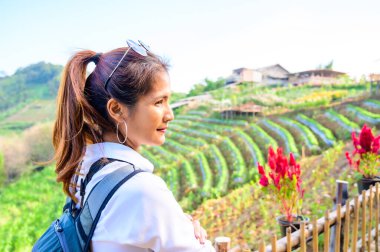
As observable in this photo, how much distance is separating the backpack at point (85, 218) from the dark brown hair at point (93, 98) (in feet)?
0.27

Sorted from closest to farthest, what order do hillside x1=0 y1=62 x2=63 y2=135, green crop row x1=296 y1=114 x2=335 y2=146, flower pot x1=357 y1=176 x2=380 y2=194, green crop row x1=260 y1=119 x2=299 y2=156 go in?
flower pot x1=357 y1=176 x2=380 y2=194, green crop row x1=296 y1=114 x2=335 y2=146, green crop row x1=260 y1=119 x2=299 y2=156, hillside x1=0 y1=62 x2=63 y2=135

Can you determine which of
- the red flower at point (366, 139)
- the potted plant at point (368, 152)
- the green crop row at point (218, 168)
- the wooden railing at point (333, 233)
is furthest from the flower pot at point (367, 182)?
the green crop row at point (218, 168)

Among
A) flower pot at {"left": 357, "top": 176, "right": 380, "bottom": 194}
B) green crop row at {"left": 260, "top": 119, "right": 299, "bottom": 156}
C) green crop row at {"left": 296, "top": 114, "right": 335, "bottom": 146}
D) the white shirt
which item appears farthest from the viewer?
green crop row at {"left": 260, "top": 119, "right": 299, "bottom": 156}

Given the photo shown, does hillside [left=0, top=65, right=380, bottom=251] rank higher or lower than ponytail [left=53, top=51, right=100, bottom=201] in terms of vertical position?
lower

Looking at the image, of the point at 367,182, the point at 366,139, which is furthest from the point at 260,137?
the point at 366,139

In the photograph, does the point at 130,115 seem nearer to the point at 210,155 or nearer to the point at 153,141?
the point at 153,141

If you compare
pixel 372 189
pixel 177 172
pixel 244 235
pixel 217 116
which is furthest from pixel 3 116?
pixel 372 189

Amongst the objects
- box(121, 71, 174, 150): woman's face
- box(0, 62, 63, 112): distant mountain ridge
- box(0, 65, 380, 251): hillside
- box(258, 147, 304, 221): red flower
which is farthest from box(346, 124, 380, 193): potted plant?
box(0, 62, 63, 112): distant mountain ridge

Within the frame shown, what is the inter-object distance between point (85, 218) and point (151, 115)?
268mm

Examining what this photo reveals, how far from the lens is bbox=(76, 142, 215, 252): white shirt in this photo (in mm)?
622

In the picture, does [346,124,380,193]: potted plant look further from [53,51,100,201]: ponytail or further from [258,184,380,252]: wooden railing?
[53,51,100,201]: ponytail

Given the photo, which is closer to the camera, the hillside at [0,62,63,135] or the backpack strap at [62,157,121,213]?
the backpack strap at [62,157,121,213]

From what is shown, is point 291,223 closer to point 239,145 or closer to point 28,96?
point 239,145

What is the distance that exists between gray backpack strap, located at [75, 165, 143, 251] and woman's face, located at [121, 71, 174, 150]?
0.14 metres
